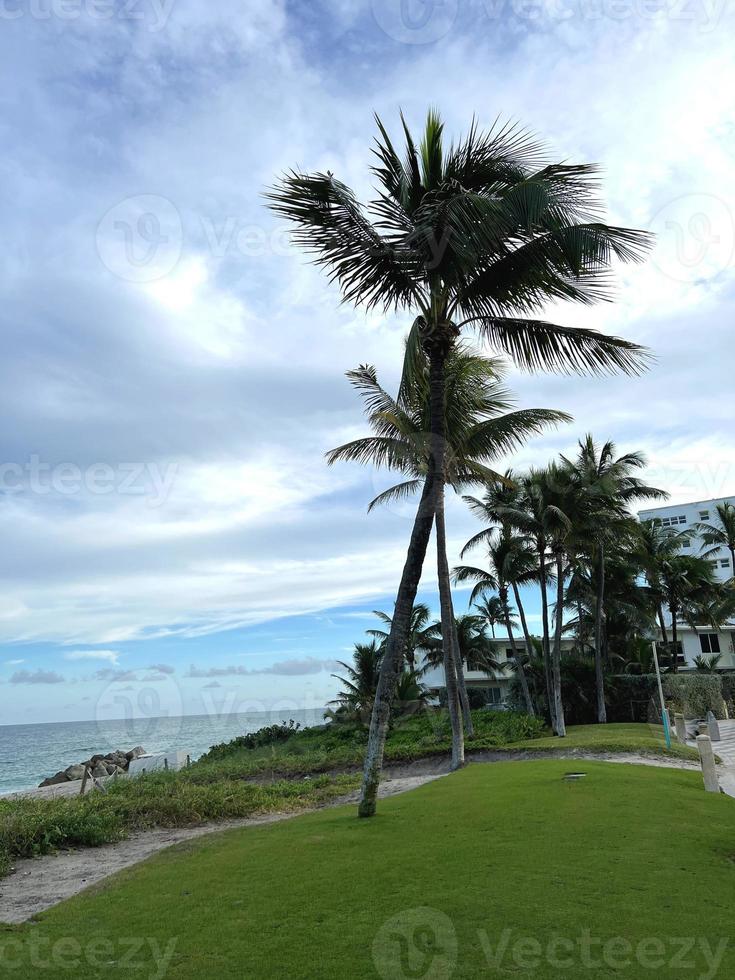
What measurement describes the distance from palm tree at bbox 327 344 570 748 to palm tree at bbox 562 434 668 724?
644 centimetres

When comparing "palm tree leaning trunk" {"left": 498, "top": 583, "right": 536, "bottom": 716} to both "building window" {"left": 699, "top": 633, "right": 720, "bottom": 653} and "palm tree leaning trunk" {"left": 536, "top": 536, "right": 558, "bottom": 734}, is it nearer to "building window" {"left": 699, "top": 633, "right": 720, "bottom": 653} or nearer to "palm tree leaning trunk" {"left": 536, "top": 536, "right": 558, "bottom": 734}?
"palm tree leaning trunk" {"left": 536, "top": 536, "right": 558, "bottom": 734}

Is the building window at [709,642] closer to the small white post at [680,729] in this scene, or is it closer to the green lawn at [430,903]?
the small white post at [680,729]

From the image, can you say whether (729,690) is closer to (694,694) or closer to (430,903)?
(694,694)

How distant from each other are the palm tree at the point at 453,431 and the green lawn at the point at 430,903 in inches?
313

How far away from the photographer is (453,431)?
16.4 m

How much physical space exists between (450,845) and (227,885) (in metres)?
2.45

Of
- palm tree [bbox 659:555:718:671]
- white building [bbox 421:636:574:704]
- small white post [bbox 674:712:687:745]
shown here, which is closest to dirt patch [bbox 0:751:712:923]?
small white post [bbox 674:712:687:745]

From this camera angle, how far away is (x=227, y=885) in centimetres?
716

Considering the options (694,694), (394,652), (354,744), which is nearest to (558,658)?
(694,694)

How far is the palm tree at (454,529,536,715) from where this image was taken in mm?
29875

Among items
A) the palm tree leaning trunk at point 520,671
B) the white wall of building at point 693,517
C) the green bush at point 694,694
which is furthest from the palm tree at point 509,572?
the white wall of building at point 693,517

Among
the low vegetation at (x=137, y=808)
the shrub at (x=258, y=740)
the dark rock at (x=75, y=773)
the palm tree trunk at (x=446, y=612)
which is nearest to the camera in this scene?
the low vegetation at (x=137, y=808)

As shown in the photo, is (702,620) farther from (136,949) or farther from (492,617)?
(136,949)

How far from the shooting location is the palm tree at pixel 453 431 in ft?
53.6
